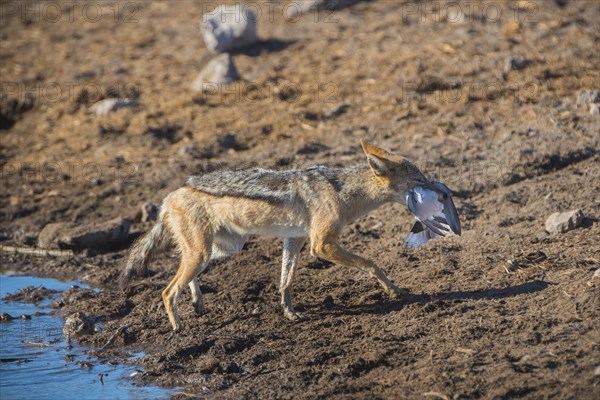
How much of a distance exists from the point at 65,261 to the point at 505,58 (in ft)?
25.0

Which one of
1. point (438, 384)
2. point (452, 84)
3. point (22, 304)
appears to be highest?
point (452, 84)

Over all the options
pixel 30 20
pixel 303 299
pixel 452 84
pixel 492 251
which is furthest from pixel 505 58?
pixel 30 20

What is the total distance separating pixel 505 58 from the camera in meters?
14.8

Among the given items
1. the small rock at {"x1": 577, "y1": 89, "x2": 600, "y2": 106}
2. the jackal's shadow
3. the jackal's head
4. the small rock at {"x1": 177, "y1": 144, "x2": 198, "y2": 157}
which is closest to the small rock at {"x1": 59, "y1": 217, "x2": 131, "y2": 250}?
the small rock at {"x1": 177, "y1": 144, "x2": 198, "y2": 157}

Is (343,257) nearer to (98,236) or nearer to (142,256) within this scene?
(142,256)

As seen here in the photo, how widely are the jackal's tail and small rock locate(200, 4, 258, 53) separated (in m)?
8.20

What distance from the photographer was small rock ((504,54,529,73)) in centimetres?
1450

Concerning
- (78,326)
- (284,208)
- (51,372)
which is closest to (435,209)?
(284,208)

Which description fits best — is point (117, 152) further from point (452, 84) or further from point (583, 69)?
point (583, 69)

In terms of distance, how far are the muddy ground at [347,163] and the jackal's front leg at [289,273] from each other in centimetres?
14

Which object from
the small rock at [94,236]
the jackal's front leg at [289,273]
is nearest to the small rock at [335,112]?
the small rock at [94,236]

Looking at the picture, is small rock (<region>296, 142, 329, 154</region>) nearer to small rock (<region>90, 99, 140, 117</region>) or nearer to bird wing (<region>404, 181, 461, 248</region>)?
small rock (<region>90, 99, 140, 117</region>)

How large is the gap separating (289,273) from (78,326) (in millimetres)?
2224

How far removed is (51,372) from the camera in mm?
8547
